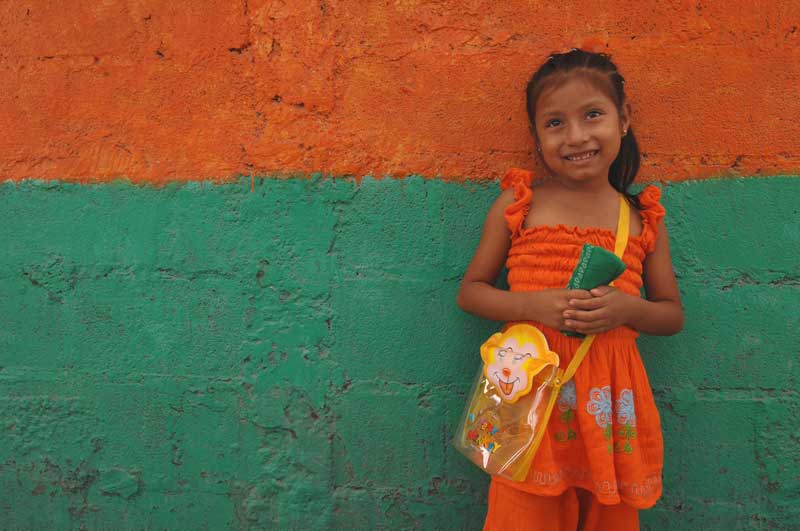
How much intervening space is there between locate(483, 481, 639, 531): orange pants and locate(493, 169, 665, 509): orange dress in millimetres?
64

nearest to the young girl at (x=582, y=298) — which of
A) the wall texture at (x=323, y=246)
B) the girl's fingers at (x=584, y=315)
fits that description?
the girl's fingers at (x=584, y=315)

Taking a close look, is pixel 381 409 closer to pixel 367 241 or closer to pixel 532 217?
pixel 367 241

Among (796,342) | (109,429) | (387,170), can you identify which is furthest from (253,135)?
(796,342)

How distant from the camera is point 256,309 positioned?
2246 millimetres

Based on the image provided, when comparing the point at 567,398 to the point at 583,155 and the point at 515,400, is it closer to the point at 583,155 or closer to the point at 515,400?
the point at 515,400

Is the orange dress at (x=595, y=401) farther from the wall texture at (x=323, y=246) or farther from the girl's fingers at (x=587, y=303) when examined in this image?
the wall texture at (x=323, y=246)

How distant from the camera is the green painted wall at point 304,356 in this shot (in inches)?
84.0

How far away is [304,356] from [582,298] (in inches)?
39.0

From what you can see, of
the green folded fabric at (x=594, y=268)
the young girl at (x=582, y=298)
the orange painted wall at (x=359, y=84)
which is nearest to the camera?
the green folded fabric at (x=594, y=268)

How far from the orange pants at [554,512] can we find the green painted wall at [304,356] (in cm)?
38

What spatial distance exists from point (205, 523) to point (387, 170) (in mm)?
1403

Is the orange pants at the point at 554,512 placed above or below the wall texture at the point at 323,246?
below

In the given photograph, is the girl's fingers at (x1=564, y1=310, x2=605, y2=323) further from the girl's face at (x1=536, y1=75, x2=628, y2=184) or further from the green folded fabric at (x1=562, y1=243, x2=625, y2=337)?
the girl's face at (x1=536, y1=75, x2=628, y2=184)

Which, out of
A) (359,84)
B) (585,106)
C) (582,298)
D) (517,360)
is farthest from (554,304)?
(359,84)
